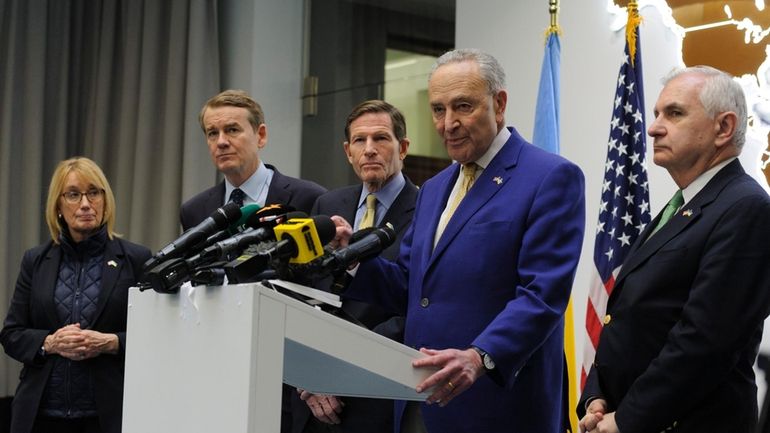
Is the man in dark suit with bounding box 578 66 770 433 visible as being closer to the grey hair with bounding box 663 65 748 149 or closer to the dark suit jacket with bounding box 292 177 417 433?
the grey hair with bounding box 663 65 748 149

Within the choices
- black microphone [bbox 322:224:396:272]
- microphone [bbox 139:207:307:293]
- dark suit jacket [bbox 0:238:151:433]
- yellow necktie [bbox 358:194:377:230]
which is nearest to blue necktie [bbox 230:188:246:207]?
yellow necktie [bbox 358:194:377:230]

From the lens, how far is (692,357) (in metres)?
2.21

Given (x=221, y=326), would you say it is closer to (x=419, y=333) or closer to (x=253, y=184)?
(x=419, y=333)

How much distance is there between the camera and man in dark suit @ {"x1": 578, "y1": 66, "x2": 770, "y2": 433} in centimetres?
224

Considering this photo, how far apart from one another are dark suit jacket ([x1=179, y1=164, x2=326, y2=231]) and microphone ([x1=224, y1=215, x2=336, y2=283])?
177cm

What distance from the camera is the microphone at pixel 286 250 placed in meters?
1.89

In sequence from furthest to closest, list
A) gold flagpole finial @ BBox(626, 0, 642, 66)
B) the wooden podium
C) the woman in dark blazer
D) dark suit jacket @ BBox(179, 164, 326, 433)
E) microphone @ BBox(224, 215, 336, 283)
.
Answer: gold flagpole finial @ BBox(626, 0, 642, 66) → the woman in dark blazer → dark suit jacket @ BBox(179, 164, 326, 433) → microphone @ BBox(224, 215, 336, 283) → the wooden podium

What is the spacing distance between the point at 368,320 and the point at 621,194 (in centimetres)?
154

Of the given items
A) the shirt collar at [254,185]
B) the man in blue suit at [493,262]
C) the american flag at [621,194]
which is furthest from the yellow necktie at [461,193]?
the american flag at [621,194]

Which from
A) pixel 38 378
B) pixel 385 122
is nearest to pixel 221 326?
pixel 385 122

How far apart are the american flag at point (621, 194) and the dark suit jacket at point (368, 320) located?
117 centimetres

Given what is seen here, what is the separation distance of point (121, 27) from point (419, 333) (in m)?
5.57

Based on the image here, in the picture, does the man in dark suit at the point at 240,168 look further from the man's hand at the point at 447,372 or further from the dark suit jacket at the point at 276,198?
the man's hand at the point at 447,372

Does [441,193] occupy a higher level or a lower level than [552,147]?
lower
